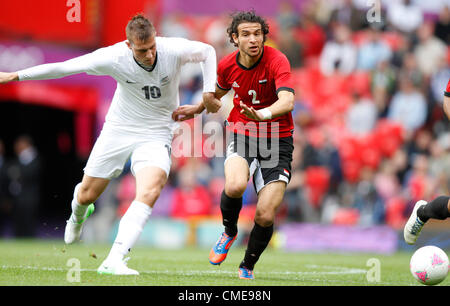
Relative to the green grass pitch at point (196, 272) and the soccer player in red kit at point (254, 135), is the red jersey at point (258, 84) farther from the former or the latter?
the green grass pitch at point (196, 272)

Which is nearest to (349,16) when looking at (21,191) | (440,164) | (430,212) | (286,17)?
(286,17)

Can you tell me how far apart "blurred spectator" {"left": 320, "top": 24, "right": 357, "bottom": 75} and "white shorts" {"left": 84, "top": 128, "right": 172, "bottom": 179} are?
1105 centimetres

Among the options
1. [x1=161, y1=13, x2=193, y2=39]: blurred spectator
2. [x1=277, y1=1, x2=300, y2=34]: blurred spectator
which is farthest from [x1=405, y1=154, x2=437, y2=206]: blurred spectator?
[x1=161, y1=13, x2=193, y2=39]: blurred spectator

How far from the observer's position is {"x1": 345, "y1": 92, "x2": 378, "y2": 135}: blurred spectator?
17.1m

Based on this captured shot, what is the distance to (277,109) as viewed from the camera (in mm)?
7230

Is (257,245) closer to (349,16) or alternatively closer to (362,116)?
(362,116)

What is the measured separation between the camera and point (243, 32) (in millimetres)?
7809

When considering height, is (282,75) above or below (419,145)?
above

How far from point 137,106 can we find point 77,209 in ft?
5.26

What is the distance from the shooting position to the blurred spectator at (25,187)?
16875 mm

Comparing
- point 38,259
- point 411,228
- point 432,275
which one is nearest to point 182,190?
point 38,259

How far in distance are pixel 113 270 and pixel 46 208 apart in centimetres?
1116

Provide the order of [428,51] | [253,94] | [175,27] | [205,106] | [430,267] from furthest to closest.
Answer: [175,27]
[428,51]
[205,106]
[253,94]
[430,267]

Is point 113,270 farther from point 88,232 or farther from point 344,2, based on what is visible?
point 344,2
